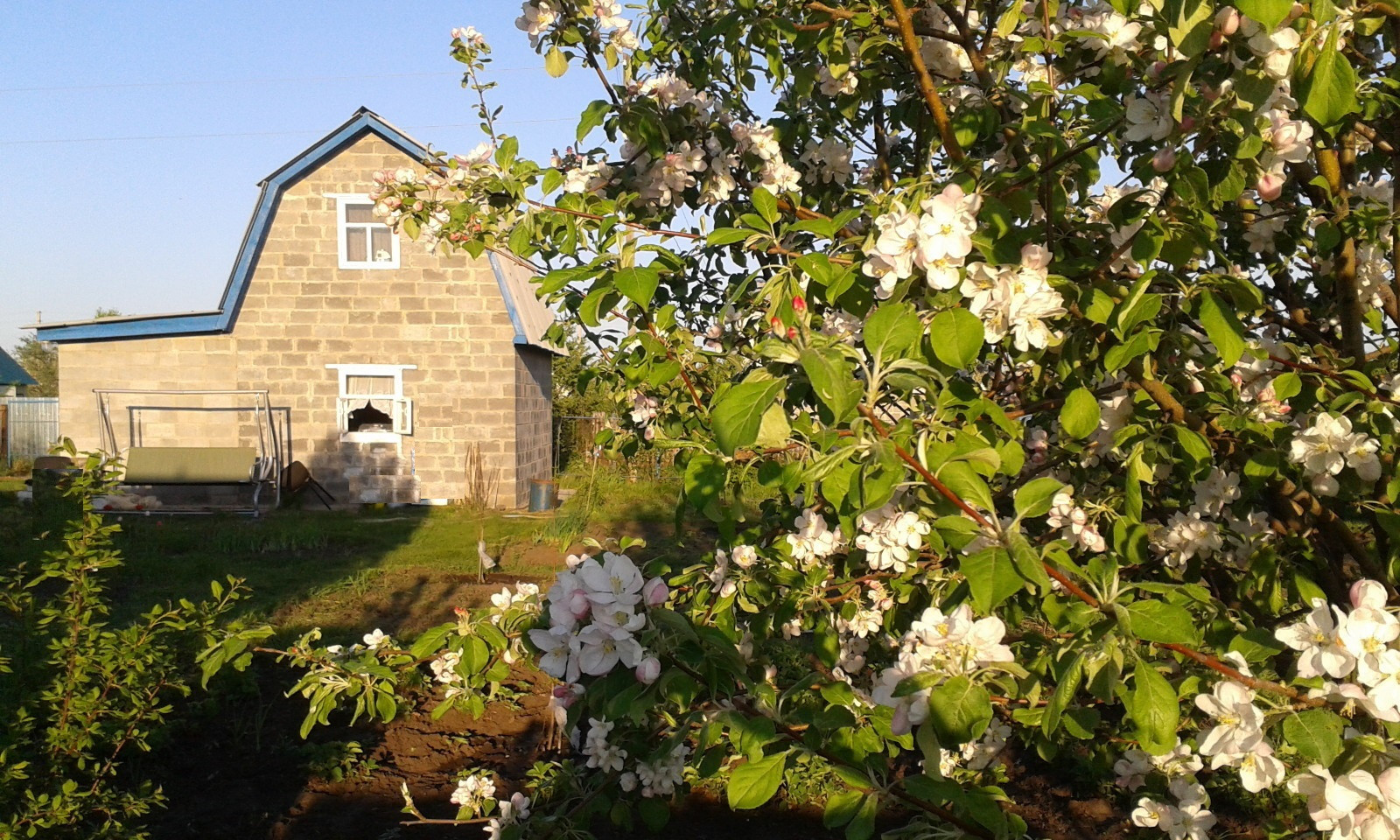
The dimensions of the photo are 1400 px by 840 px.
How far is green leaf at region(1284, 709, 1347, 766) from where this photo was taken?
2.96 ft

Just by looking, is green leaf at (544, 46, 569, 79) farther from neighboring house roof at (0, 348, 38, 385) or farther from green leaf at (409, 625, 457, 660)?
neighboring house roof at (0, 348, 38, 385)

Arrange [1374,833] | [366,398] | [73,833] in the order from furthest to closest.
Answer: [366,398]
[73,833]
[1374,833]

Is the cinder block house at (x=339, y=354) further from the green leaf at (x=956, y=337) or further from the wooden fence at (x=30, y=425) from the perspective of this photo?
the wooden fence at (x=30, y=425)

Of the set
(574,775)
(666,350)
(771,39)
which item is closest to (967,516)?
(666,350)

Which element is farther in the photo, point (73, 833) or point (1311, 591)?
point (73, 833)

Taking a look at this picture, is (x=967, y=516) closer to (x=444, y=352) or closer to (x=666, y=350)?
(x=666, y=350)

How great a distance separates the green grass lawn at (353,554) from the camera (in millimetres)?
6125

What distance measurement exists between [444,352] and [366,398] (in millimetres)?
1038

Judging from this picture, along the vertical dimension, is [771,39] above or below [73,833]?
above

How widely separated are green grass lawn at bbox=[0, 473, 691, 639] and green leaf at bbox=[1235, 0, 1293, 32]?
450cm

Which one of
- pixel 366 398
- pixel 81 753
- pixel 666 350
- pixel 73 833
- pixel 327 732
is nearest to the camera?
pixel 666 350

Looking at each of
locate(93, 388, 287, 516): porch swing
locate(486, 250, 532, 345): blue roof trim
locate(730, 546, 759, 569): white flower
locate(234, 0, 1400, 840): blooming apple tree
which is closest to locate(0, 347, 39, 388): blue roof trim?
locate(93, 388, 287, 516): porch swing

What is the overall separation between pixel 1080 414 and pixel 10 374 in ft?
81.3

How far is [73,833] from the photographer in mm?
2455
